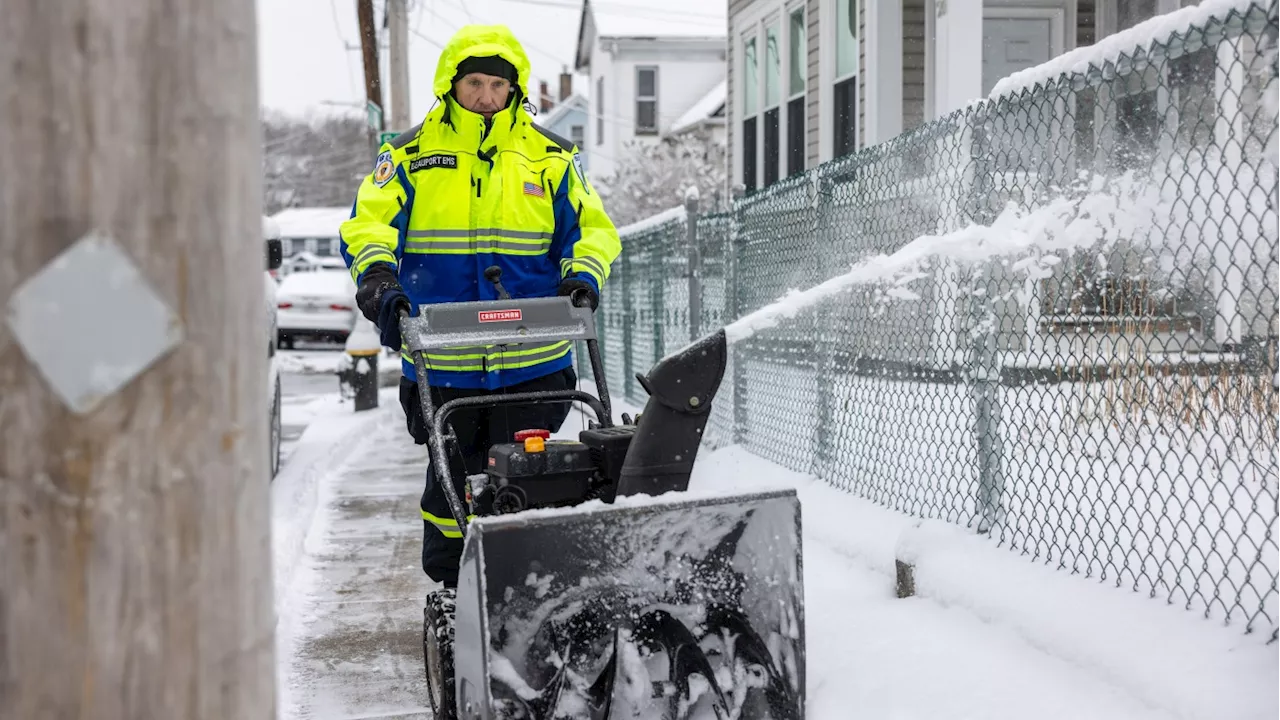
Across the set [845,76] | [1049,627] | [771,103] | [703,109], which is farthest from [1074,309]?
[703,109]

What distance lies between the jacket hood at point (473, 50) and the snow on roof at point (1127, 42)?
1623mm

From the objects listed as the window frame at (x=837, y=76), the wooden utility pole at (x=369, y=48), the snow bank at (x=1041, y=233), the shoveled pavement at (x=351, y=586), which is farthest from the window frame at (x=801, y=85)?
the wooden utility pole at (x=369, y=48)

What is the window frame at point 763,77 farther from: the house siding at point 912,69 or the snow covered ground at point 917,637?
the snow covered ground at point 917,637

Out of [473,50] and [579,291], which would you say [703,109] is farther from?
[579,291]

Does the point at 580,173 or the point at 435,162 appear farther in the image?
the point at 580,173

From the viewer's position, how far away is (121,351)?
1500mm

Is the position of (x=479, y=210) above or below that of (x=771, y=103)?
below

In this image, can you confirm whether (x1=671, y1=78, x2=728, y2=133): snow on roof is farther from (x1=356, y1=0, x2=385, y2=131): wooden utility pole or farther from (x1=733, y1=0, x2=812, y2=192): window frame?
(x1=733, y1=0, x2=812, y2=192): window frame

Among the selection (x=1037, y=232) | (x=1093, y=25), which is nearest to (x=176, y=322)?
(x=1037, y=232)

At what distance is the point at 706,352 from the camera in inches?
120

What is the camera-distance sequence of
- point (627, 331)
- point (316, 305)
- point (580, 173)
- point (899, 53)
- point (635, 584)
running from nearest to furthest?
point (635, 584)
point (580, 173)
point (899, 53)
point (627, 331)
point (316, 305)

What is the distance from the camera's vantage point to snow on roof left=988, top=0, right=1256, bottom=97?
297 centimetres

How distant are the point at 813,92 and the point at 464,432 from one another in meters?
9.02

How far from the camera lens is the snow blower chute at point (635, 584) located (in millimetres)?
2848
